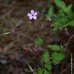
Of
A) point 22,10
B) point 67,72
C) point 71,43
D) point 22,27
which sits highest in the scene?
point 22,10

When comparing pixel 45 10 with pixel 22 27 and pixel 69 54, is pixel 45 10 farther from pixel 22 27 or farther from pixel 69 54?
pixel 69 54

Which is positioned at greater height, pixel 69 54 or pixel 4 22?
pixel 4 22

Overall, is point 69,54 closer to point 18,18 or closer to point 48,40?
point 48,40

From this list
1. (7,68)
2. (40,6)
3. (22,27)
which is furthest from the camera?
(40,6)

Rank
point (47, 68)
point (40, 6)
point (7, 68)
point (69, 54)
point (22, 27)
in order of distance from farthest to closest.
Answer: point (40, 6) → point (22, 27) → point (7, 68) → point (69, 54) → point (47, 68)

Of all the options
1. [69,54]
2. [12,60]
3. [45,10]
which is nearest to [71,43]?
[69,54]

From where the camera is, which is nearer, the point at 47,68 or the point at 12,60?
the point at 47,68
